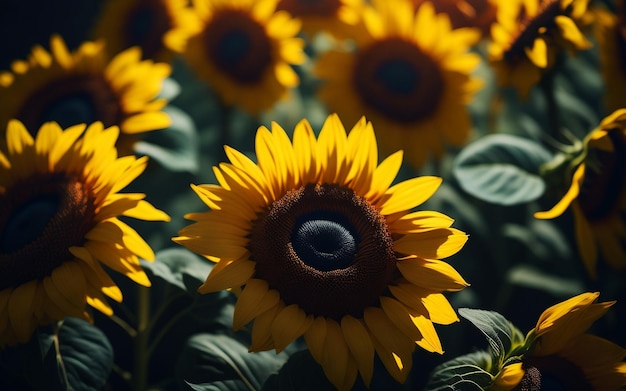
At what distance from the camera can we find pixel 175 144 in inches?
30.1

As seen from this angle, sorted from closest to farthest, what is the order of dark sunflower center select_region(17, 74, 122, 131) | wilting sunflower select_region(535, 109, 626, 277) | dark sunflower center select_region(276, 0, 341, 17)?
wilting sunflower select_region(535, 109, 626, 277) → dark sunflower center select_region(17, 74, 122, 131) → dark sunflower center select_region(276, 0, 341, 17)

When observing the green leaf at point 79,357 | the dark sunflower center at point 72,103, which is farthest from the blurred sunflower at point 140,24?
the green leaf at point 79,357

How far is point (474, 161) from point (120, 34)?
Answer: 45 centimetres

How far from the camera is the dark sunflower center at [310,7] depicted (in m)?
0.84

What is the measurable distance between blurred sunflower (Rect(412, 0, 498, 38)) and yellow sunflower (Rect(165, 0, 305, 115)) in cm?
16

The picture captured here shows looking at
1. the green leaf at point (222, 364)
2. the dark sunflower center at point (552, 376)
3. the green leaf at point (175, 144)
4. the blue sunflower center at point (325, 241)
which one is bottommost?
the dark sunflower center at point (552, 376)

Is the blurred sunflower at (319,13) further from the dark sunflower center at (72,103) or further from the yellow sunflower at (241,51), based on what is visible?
the dark sunflower center at (72,103)

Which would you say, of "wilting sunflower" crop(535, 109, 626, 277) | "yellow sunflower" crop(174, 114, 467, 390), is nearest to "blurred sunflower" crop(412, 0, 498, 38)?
"wilting sunflower" crop(535, 109, 626, 277)

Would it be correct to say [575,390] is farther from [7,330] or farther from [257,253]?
[7,330]

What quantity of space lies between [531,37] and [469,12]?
162mm

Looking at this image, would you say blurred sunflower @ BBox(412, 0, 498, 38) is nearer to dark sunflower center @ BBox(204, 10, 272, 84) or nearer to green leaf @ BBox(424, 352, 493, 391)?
dark sunflower center @ BBox(204, 10, 272, 84)

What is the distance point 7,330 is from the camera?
55cm

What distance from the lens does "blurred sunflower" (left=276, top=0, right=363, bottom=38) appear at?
0.82 metres

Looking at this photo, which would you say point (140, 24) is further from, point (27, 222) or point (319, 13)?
point (27, 222)
